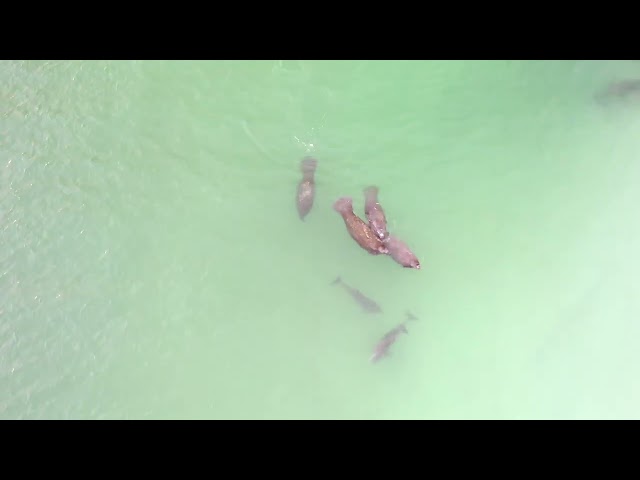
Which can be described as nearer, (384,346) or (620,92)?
(384,346)

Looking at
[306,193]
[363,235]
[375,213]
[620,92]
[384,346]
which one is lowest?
[384,346]

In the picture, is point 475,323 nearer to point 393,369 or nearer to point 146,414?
point 393,369

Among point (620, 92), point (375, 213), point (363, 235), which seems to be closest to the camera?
point (363, 235)

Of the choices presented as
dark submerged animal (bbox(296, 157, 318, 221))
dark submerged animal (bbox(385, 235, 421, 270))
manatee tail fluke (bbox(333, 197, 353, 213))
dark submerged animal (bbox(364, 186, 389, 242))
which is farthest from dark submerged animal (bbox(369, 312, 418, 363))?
dark submerged animal (bbox(296, 157, 318, 221))

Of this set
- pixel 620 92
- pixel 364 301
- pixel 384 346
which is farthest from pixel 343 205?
pixel 620 92

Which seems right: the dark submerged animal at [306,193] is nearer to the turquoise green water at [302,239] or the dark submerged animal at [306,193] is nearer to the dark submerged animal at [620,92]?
the turquoise green water at [302,239]

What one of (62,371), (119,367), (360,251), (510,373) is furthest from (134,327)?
(510,373)

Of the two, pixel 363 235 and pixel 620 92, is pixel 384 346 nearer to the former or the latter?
pixel 363 235
